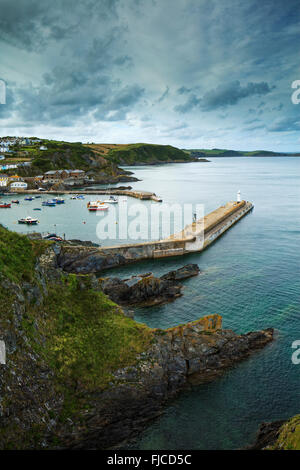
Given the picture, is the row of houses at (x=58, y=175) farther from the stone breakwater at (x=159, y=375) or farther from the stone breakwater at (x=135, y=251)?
the stone breakwater at (x=159, y=375)

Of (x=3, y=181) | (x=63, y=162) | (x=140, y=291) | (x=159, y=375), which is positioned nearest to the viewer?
(x=159, y=375)

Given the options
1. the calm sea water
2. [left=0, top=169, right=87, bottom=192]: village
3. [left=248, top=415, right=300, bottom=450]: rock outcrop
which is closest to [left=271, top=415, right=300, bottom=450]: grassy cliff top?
[left=248, top=415, right=300, bottom=450]: rock outcrop

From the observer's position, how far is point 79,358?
20.3 metres

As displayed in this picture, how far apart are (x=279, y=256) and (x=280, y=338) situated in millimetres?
24270

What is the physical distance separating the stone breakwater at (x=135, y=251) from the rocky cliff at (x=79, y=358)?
65.8 feet

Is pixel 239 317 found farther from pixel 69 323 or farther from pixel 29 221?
pixel 29 221

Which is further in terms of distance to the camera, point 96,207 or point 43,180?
point 43,180

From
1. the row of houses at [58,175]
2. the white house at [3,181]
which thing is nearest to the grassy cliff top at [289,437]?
the white house at [3,181]

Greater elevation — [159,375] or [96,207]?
[96,207]

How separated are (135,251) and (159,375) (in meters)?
30.3

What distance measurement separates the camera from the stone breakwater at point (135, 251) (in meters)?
45.6

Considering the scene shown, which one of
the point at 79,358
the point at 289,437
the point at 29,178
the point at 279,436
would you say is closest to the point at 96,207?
the point at 29,178
